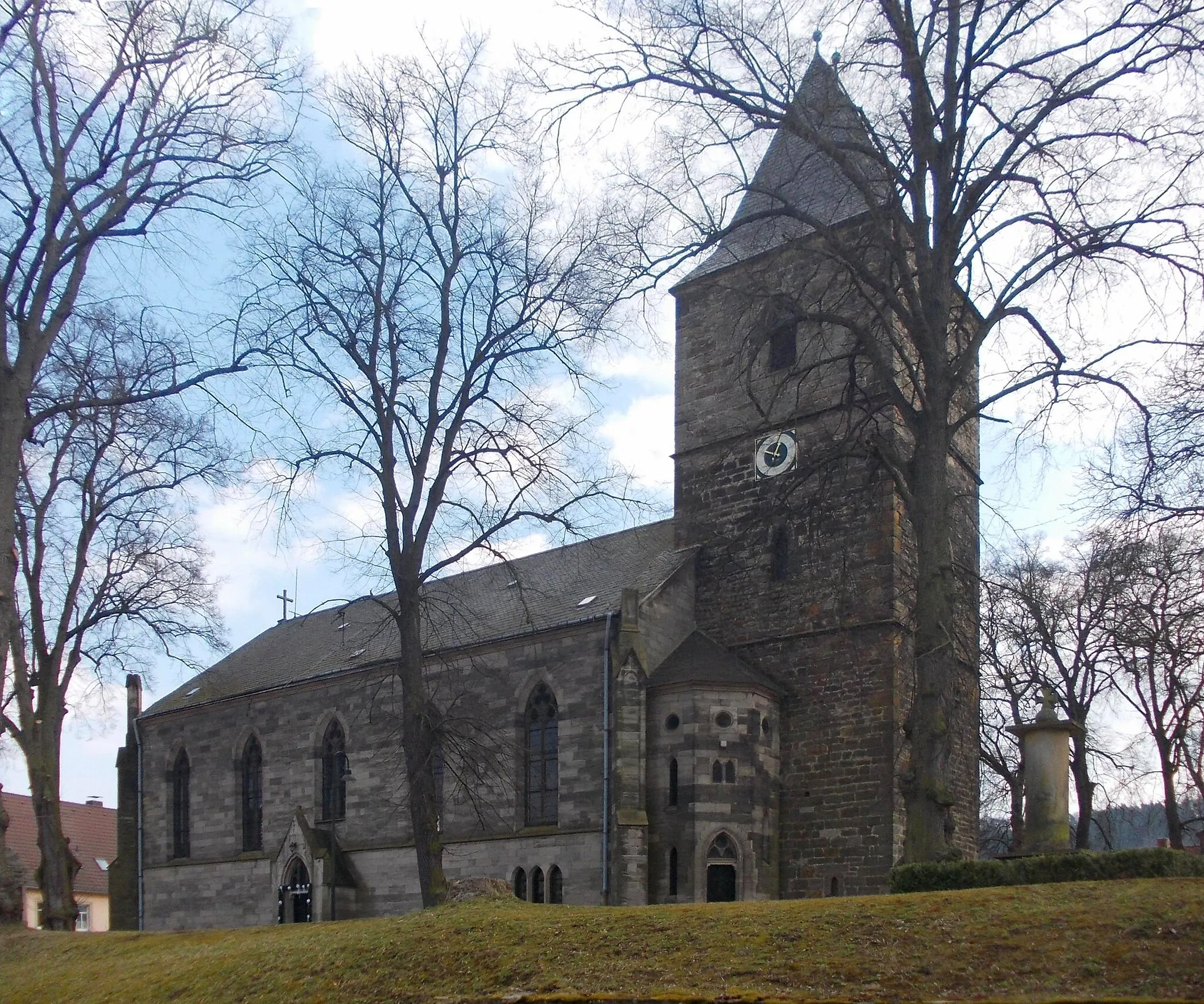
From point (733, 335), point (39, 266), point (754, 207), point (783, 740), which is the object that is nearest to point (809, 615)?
point (783, 740)

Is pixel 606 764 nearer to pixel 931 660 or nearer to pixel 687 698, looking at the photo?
pixel 687 698

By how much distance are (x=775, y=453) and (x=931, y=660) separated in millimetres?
13336

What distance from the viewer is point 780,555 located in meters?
28.3

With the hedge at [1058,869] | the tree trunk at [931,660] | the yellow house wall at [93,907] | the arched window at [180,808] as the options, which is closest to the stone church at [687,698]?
the tree trunk at [931,660]

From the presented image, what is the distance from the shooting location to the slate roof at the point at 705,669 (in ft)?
86.3

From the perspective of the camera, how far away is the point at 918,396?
17203mm

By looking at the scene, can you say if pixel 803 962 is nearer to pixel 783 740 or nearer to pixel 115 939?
pixel 115 939

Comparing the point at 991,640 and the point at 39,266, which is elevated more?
the point at 39,266

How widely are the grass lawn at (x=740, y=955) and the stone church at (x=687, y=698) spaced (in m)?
7.29

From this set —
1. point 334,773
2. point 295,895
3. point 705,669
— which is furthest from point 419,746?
point 295,895

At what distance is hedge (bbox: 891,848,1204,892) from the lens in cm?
1278

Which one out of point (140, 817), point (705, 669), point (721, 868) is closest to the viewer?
point (721, 868)

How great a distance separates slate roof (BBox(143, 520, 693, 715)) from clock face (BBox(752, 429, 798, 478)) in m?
2.63

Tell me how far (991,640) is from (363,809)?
16.6 m
